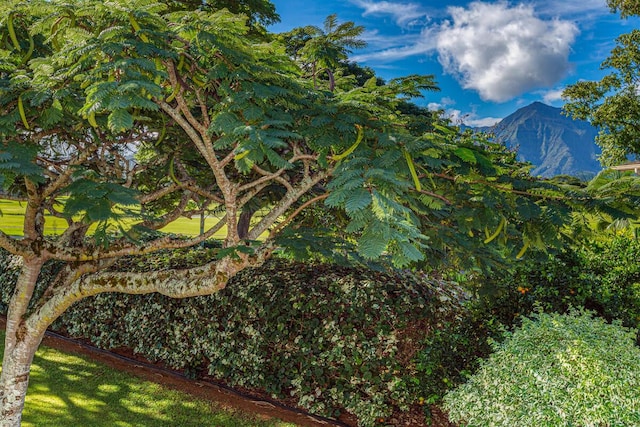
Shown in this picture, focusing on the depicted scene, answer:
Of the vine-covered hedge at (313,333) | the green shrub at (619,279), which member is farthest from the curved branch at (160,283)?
the green shrub at (619,279)

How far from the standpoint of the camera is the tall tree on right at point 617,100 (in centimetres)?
1495

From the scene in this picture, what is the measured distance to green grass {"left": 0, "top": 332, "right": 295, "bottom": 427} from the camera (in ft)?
15.1

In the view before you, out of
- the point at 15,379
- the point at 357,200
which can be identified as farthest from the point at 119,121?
the point at 15,379

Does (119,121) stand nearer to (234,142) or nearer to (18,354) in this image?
(234,142)

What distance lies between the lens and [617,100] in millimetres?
15055

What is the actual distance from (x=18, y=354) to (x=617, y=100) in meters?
18.5

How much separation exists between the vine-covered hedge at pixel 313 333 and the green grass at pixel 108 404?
496 millimetres

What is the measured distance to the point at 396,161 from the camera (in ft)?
8.05

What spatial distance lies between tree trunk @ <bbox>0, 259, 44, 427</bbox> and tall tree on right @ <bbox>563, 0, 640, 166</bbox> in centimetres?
1787

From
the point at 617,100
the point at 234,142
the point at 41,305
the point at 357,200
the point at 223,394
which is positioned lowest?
A: the point at 223,394

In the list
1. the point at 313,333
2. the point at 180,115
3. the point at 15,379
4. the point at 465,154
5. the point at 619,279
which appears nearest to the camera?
the point at 465,154

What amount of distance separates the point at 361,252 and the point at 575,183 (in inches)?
78.2

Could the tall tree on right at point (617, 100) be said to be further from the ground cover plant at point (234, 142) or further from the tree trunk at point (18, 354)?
the tree trunk at point (18, 354)

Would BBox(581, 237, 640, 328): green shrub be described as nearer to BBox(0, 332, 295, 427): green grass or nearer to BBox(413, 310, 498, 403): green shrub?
BBox(413, 310, 498, 403): green shrub
